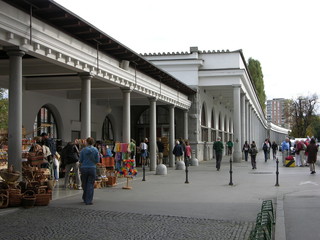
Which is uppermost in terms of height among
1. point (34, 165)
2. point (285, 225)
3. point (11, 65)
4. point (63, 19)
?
point (63, 19)

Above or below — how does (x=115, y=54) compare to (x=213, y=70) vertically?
below

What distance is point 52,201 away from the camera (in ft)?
38.8

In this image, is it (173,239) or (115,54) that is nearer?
(173,239)

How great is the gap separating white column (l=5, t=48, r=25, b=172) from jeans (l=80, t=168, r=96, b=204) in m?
1.69

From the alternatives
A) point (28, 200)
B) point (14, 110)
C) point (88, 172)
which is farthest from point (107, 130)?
point (28, 200)

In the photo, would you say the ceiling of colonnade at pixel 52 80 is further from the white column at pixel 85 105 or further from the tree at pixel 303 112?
the tree at pixel 303 112

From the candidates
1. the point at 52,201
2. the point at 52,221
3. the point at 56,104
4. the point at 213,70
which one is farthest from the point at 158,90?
the point at 52,221

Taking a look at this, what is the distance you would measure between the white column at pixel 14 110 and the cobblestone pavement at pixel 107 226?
1.60 metres

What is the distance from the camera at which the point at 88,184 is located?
37.1 feet

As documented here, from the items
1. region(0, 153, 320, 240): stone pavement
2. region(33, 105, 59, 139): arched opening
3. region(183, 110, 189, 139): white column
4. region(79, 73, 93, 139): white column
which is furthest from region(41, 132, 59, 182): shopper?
region(183, 110, 189, 139): white column

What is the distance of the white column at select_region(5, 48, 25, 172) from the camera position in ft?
36.2

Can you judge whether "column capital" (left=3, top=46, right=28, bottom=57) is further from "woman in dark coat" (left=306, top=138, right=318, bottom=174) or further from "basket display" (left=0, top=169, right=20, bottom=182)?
"woman in dark coat" (left=306, top=138, right=318, bottom=174)

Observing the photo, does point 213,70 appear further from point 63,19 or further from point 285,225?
point 285,225

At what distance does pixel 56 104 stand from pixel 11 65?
12.4 m
